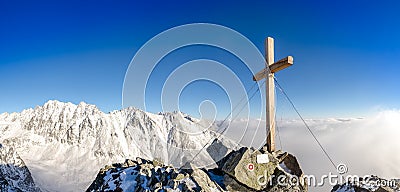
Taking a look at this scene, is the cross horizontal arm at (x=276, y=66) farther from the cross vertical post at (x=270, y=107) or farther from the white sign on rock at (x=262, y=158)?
the white sign on rock at (x=262, y=158)

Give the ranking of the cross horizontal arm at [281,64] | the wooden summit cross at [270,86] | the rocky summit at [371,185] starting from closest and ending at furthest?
the rocky summit at [371,185] → the cross horizontal arm at [281,64] → the wooden summit cross at [270,86]

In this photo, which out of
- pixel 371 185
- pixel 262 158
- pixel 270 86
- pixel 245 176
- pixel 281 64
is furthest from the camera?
pixel 270 86

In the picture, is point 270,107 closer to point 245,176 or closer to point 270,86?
point 270,86

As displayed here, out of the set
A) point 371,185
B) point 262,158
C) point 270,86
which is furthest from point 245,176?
point 371,185

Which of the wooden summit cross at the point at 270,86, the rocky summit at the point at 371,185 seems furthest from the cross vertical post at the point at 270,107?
the rocky summit at the point at 371,185

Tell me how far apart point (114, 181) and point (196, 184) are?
672 cm

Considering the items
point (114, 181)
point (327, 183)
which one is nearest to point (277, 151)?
point (327, 183)

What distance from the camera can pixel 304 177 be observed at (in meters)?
13.5

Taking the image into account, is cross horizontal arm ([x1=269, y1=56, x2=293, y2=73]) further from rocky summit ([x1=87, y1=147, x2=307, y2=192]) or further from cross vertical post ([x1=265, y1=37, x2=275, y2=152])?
rocky summit ([x1=87, y1=147, x2=307, y2=192])

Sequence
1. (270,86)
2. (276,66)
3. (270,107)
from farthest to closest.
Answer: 1. (270,86)
2. (270,107)
3. (276,66)

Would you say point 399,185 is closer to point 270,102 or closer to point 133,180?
point 270,102
